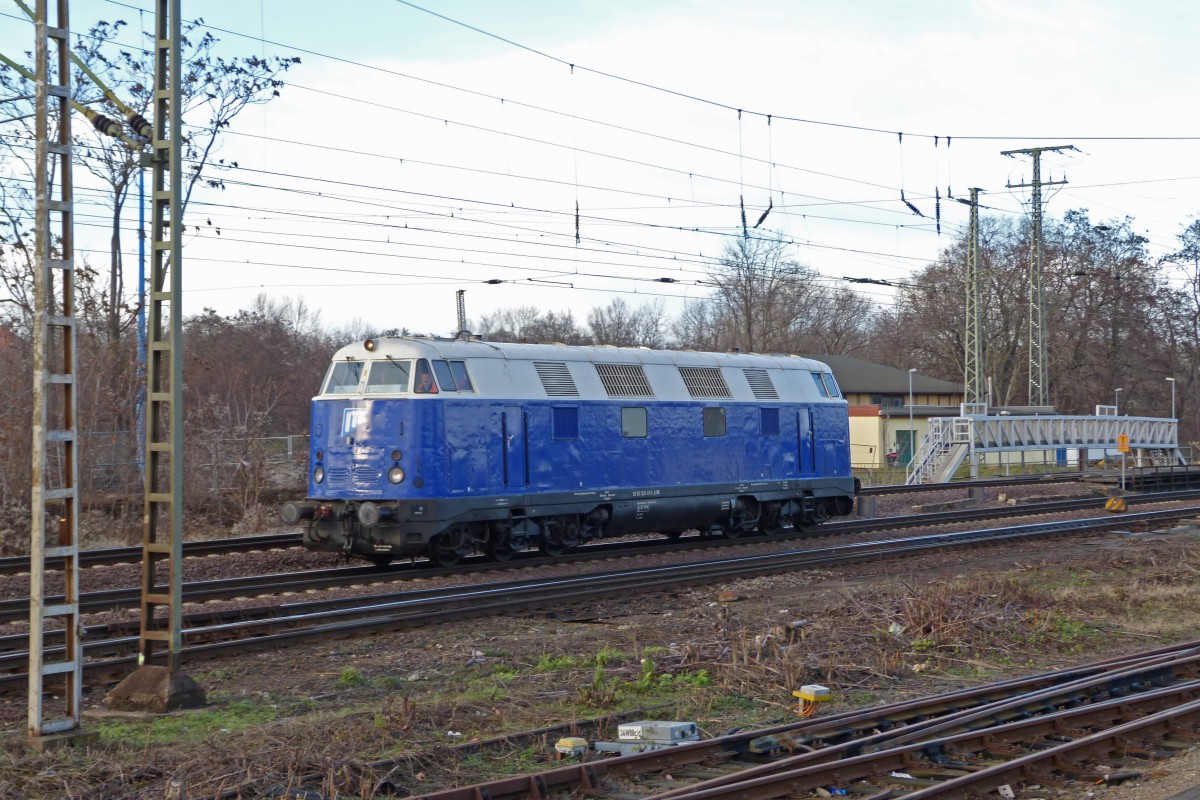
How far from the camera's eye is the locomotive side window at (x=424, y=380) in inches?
684

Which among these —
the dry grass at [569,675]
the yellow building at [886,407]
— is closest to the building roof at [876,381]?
the yellow building at [886,407]

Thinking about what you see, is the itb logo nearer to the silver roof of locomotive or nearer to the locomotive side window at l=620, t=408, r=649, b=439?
the silver roof of locomotive

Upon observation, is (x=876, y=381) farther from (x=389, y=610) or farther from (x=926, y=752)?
(x=926, y=752)

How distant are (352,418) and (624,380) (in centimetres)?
487

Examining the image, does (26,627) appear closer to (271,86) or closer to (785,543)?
(785,543)

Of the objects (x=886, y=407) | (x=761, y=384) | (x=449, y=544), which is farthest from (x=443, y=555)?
(x=886, y=407)

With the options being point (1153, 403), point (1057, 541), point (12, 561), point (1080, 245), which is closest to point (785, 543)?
point (1057, 541)

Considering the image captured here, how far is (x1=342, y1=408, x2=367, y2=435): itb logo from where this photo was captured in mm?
17625

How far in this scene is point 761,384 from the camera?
22.9 meters

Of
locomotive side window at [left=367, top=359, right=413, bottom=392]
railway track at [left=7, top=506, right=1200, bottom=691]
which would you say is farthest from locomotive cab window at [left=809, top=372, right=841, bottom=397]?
locomotive side window at [left=367, top=359, right=413, bottom=392]

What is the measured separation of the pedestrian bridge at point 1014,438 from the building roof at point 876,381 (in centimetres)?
1367

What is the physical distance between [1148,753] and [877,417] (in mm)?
50400

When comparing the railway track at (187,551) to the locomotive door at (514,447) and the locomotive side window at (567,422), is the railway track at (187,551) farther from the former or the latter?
the locomotive side window at (567,422)

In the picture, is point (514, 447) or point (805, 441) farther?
point (805, 441)
